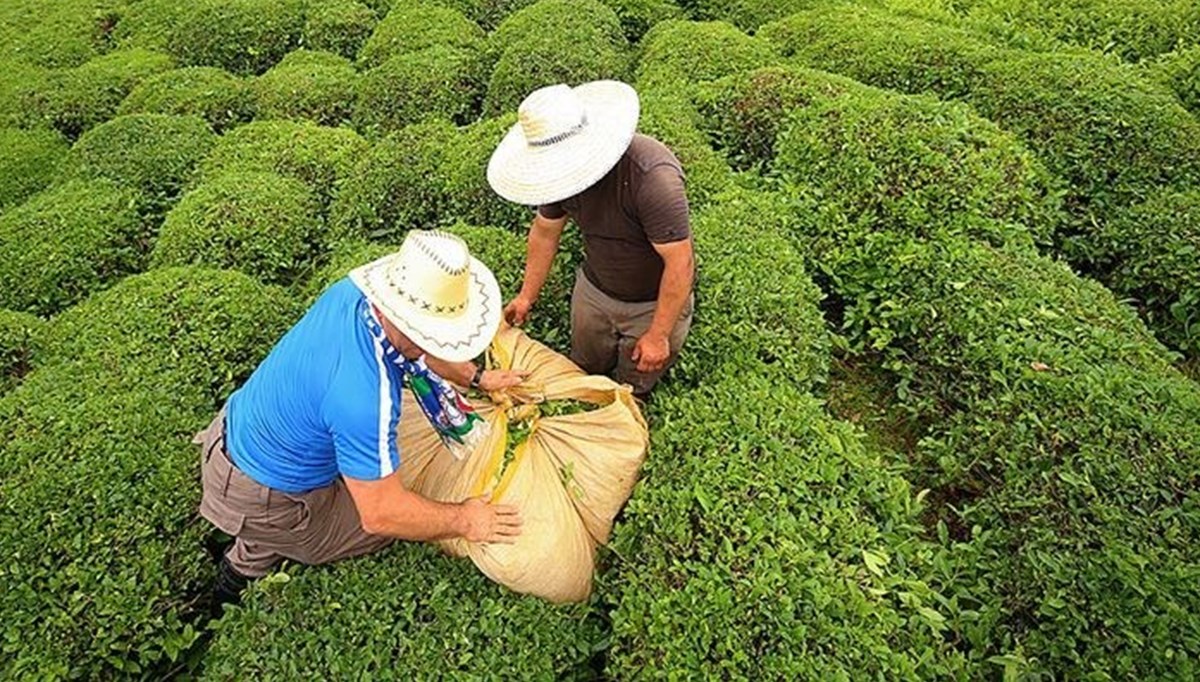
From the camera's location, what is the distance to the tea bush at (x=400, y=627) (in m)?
3.42

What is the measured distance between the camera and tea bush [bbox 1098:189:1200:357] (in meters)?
5.20

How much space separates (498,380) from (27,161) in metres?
6.82

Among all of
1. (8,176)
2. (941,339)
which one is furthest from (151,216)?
(941,339)

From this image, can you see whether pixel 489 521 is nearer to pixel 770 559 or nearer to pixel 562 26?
pixel 770 559

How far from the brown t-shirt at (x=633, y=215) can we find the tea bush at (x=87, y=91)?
23.0 ft

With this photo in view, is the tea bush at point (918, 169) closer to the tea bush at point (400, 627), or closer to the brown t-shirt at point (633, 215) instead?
the brown t-shirt at point (633, 215)

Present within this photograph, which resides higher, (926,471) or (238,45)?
(926,471)

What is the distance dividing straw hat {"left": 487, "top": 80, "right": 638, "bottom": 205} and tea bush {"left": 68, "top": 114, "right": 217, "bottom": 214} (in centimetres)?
477

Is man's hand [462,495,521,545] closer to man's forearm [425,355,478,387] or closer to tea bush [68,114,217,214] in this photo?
man's forearm [425,355,478,387]

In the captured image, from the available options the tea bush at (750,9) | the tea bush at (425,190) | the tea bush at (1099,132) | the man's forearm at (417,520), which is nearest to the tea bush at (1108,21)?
the tea bush at (750,9)

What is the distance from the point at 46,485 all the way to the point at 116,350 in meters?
1.10

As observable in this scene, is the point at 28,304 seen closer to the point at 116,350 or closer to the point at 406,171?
the point at 116,350

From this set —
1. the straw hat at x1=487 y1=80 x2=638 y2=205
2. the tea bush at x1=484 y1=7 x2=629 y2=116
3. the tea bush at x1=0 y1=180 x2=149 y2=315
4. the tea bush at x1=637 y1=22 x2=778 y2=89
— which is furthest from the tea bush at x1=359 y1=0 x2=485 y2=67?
the straw hat at x1=487 y1=80 x2=638 y2=205

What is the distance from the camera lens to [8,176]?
812cm
